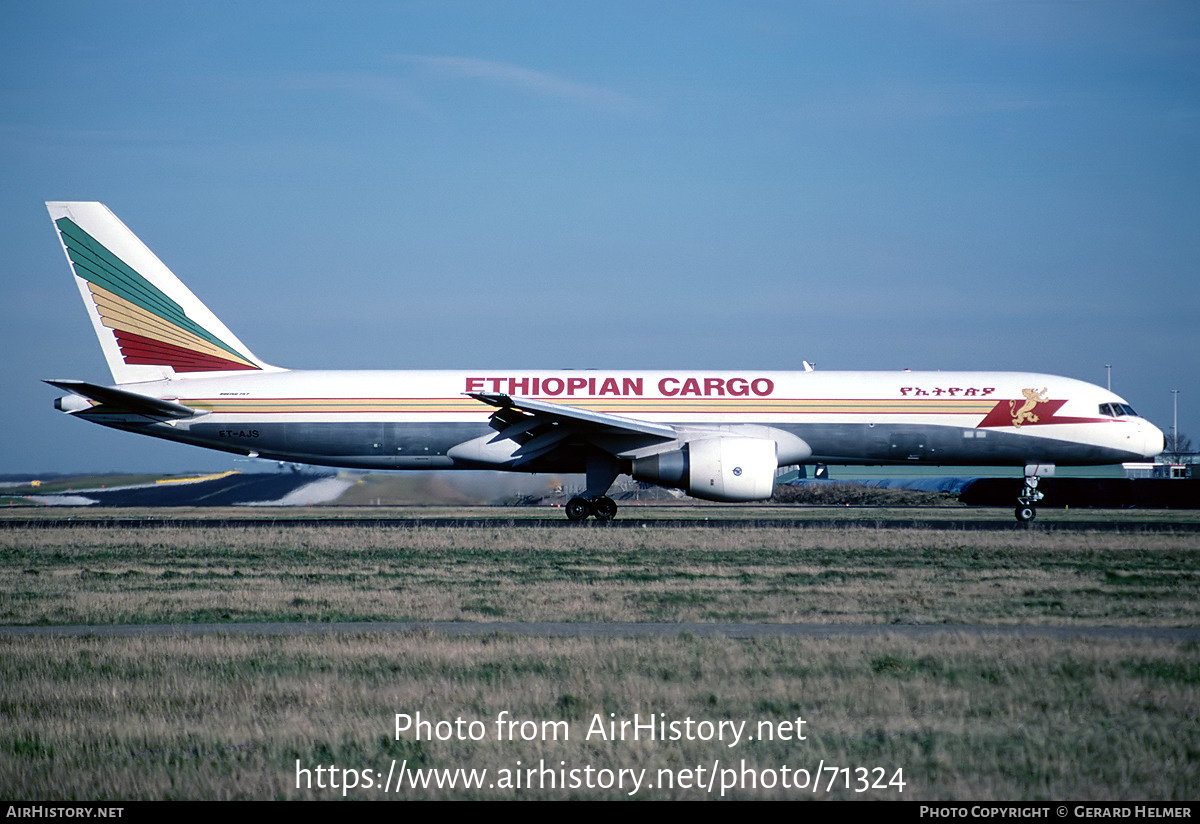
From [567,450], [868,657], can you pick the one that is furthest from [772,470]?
[868,657]

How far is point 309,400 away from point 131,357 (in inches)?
195

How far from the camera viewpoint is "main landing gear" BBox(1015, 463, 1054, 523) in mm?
29375

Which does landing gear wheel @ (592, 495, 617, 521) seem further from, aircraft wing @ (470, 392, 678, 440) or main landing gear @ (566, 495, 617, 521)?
aircraft wing @ (470, 392, 678, 440)

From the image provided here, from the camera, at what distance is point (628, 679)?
8.61m

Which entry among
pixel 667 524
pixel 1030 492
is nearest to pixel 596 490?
pixel 667 524

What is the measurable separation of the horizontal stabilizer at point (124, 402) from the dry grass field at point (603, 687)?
36.7 ft

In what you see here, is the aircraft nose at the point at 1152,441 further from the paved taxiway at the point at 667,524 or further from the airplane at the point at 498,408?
the paved taxiway at the point at 667,524

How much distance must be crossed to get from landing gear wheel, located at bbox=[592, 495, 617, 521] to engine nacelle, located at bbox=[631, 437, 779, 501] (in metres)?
2.45

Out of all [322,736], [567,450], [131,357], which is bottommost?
[322,736]

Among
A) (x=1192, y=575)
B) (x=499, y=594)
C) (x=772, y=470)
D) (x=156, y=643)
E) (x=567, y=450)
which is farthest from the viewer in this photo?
(x=567, y=450)

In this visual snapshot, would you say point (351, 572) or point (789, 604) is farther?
point (351, 572)

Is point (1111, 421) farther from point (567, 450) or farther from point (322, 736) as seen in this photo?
point (322, 736)

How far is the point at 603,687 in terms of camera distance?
835 cm

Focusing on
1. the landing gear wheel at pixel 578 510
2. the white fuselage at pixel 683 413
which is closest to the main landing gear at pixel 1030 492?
the white fuselage at pixel 683 413
